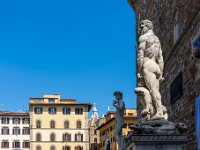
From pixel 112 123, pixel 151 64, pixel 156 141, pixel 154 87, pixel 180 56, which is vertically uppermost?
pixel 112 123

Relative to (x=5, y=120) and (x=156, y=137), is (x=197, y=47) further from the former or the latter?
(x=5, y=120)

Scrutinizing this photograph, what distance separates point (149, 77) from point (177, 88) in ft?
21.8

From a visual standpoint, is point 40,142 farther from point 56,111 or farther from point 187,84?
point 187,84

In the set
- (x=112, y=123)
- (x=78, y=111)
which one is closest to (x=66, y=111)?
Result: (x=78, y=111)

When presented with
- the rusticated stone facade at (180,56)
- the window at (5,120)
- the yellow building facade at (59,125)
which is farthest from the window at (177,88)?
the window at (5,120)

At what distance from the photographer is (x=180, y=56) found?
16.5 m

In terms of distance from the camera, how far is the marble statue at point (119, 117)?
12.3 meters

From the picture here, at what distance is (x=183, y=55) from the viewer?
52.6 feet

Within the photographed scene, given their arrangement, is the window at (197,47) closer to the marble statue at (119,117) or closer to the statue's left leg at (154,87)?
the marble statue at (119,117)

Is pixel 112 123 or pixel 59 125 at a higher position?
pixel 59 125

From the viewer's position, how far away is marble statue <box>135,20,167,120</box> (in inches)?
412

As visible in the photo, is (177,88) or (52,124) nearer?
(177,88)

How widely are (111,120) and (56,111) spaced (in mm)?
9327

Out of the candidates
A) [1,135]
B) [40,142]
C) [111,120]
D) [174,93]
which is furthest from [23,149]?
[174,93]
